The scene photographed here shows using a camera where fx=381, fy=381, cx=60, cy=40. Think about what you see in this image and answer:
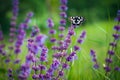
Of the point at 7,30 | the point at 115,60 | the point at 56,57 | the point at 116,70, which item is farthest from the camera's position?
the point at 7,30

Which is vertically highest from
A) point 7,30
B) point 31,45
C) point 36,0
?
point 31,45

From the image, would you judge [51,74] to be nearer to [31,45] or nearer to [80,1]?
[31,45]

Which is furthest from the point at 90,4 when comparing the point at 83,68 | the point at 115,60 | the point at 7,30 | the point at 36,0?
the point at 115,60

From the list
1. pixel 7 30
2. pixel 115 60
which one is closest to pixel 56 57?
pixel 115 60

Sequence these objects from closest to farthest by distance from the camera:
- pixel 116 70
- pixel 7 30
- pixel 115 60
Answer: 1. pixel 116 70
2. pixel 115 60
3. pixel 7 30

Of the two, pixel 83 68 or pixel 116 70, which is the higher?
pixel 116 70

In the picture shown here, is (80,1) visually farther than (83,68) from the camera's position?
Yes

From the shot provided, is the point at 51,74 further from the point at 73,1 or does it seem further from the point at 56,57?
the point at 73,1

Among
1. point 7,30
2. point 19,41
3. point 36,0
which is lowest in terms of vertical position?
point 7,30

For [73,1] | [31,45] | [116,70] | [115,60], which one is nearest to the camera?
[31,45]
